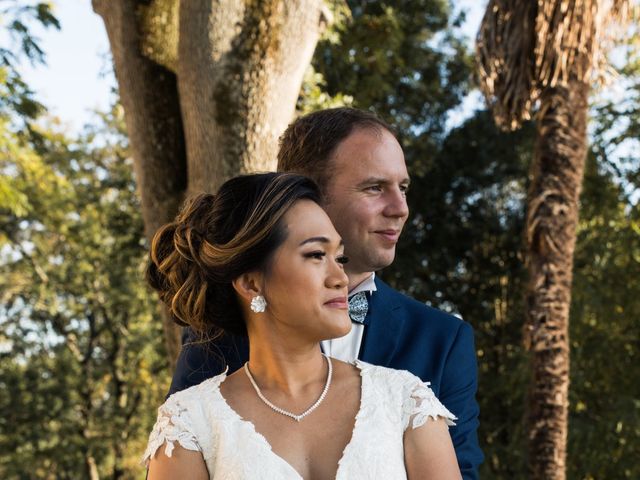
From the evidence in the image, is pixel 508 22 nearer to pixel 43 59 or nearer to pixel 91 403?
pixel 43 59

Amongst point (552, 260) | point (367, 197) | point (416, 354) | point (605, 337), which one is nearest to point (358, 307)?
point (416, 354)

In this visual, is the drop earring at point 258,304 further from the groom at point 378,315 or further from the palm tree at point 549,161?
the palm tree at point 549,161

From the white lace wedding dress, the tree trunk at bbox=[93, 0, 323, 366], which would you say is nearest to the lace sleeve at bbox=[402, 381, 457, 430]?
the white lace wedding dress

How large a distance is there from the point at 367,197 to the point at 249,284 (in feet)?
2.12

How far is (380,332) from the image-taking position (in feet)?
10.7

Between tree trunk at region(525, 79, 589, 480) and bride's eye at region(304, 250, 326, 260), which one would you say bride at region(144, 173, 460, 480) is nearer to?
bride's eye at region(304, 250, 326, 260)

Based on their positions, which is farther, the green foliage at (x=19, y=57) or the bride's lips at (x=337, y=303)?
A: the green foliage at (x=19, y=57)

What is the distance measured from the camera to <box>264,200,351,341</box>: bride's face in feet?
8.66

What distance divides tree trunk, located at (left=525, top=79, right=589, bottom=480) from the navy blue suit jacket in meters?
5.64

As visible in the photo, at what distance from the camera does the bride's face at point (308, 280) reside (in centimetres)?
264

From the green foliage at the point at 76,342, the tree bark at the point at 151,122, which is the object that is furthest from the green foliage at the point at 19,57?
the green foliage at the point at 76,342

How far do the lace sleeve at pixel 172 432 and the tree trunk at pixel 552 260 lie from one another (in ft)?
20.9

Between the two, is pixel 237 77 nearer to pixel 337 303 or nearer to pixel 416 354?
pixel 416 354

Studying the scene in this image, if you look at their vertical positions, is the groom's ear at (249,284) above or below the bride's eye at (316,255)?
below
